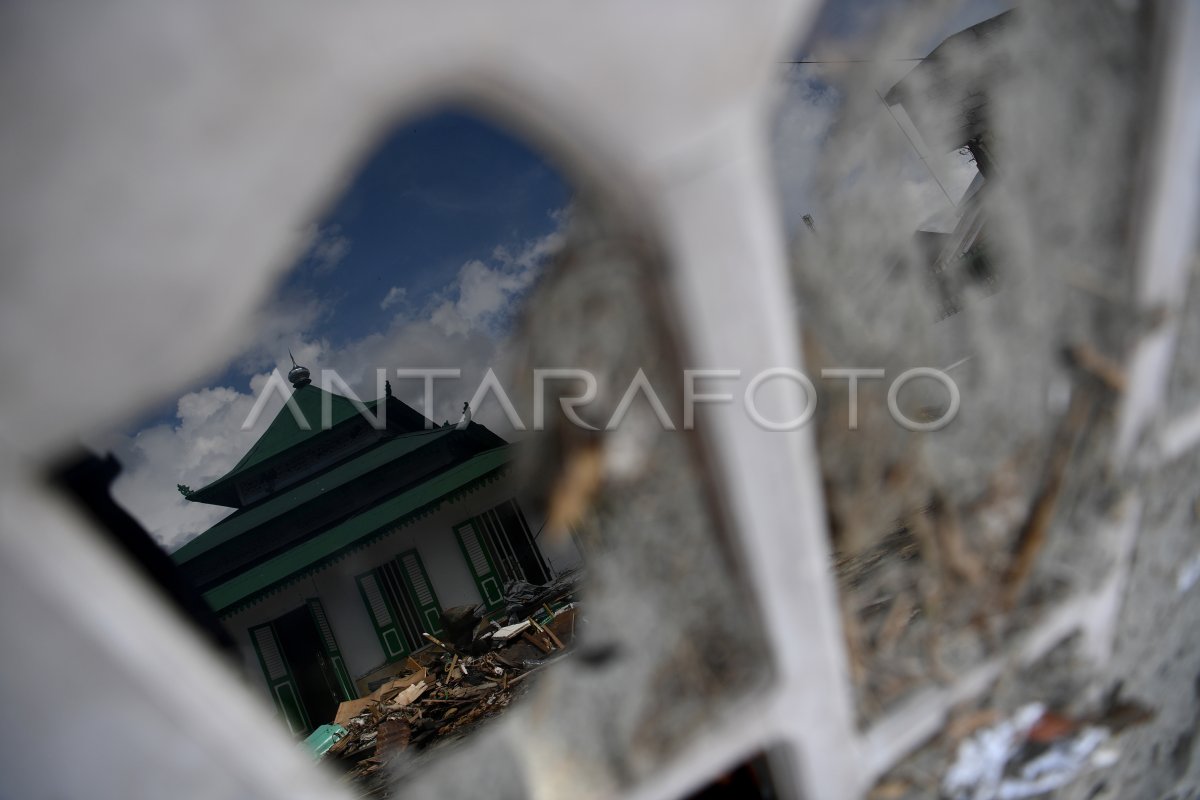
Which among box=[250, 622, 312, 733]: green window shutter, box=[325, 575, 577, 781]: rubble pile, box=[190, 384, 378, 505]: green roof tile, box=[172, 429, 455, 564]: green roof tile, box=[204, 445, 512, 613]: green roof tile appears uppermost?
box=[190, 384, 378, 505]: green roof tile

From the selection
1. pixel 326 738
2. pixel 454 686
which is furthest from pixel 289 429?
pixel 454 686

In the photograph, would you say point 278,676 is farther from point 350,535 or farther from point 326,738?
point 326,738

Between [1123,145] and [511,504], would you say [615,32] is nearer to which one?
[1123,145]

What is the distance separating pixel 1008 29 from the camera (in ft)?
4.40

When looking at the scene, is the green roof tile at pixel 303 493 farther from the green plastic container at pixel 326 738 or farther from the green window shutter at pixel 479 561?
the green plastic container at pixel 326 738

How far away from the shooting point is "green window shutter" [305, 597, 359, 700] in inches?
380

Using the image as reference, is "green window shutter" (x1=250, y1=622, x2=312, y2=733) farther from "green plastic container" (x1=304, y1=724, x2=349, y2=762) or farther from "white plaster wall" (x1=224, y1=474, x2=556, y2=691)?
"green plastic container" (x1=304, y1=724, x2=349, y2=762)

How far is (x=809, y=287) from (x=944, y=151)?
44cm

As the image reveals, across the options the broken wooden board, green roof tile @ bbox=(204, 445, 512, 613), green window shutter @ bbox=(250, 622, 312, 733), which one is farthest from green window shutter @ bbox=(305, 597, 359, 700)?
the broken wooden board

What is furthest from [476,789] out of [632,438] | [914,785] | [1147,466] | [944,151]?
[1147,466]

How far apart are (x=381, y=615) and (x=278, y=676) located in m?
1.56

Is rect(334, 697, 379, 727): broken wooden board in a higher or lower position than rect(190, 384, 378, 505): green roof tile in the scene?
lower

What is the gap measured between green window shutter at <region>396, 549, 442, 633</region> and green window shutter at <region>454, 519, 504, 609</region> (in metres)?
0.58

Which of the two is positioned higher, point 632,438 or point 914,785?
point 632,438
